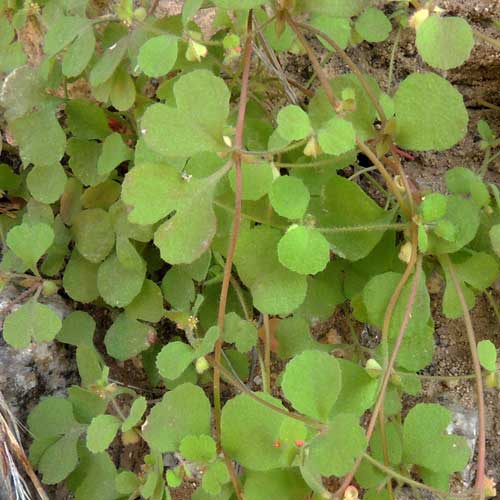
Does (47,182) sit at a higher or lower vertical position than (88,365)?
higher

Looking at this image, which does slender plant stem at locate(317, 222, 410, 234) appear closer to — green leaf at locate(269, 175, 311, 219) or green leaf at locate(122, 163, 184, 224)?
green leaf at locate(269, 175, 311, 219)

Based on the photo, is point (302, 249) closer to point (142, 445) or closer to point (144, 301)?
point (144, 301)

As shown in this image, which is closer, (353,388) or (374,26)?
(353,388)

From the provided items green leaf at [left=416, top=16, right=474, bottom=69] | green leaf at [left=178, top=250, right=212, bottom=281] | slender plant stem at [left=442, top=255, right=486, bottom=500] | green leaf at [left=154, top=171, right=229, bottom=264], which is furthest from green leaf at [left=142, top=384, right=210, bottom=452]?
green leaf at [left=416, top=16, right=474, bottom=69]

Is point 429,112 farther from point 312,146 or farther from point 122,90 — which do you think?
point 122,90

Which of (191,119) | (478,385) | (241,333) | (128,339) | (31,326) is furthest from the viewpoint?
(128,339)

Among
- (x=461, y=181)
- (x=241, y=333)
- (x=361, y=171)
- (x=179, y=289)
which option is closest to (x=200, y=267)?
(x=179, y=289)
